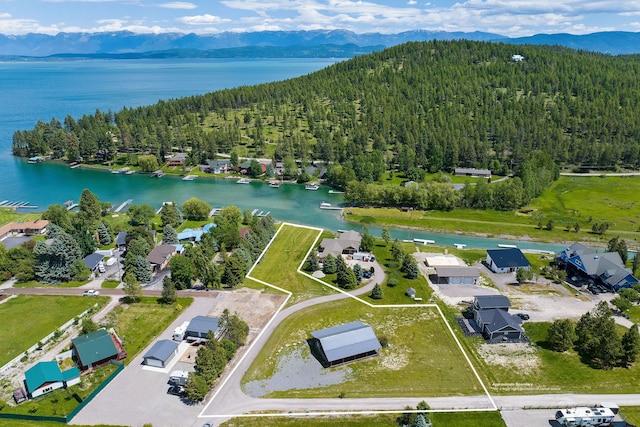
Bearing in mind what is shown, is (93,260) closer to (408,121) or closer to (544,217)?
(544,217)

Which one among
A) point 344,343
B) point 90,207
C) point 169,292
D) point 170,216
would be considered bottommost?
point 344,343

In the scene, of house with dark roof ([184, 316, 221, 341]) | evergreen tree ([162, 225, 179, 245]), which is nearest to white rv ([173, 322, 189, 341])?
house with dark roof ([184, 316, 221, 341])

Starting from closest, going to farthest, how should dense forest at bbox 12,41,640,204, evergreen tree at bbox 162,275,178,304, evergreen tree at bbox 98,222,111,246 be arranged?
evergreen tree at bbox 162,275,178,304, evergreen tree at bbox 98,222,111,246, dense forest at bbox 12,41,640,204

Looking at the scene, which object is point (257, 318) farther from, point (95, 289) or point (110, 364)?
point (95, 289)

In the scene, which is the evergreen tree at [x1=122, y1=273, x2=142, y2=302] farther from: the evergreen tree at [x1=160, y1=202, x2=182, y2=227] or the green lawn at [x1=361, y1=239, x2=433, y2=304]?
the green lawn at [x1=361, y1=239, x2=433, y2=304]

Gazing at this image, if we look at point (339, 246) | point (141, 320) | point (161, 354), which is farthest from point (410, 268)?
point (141, 320)

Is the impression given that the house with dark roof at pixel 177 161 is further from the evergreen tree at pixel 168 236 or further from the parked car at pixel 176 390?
the parked car at pixel 176 390
